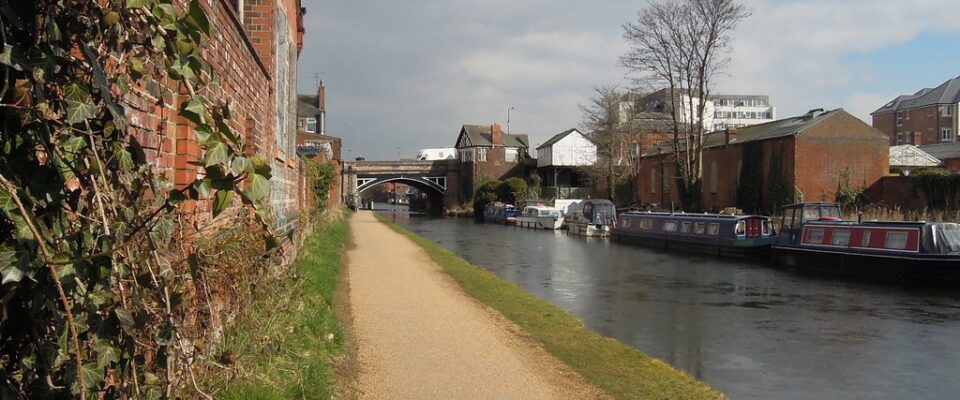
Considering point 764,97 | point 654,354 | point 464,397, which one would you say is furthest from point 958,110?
point 464,397

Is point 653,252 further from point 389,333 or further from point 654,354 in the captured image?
point 389,333

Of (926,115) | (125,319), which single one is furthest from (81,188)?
(926,115)

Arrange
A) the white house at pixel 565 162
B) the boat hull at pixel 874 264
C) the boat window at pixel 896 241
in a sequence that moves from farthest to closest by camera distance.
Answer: the white house at pixel 565 162
the boat window at pixel 896 241
the boat hull at pixel 874 264

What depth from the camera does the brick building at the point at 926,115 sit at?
77625mm

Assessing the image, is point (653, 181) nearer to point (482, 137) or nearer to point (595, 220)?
point (595, 220)

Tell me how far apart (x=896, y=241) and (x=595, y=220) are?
2318 cm

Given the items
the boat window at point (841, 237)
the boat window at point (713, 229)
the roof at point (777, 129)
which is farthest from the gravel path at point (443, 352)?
the roof at point (777, 129)

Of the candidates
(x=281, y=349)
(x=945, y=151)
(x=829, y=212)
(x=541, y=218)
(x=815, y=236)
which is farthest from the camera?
(x=541, y=218)

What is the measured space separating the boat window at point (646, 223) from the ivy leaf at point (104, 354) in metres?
36.0

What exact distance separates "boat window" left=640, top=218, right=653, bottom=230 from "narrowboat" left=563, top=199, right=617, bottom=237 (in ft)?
15.0

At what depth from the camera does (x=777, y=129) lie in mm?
42688

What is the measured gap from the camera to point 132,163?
2.31 metres

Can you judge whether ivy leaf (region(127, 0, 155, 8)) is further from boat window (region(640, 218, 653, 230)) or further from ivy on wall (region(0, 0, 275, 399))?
boat window (region(640, 218, 653, 230))

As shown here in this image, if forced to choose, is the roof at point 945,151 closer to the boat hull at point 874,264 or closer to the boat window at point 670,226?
the boat window at point 670,226
